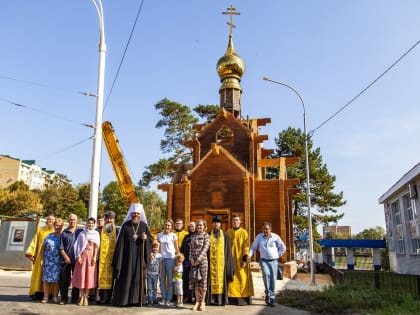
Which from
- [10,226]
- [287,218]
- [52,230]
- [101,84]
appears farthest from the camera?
[287,218]

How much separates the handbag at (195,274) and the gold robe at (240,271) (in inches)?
40.0

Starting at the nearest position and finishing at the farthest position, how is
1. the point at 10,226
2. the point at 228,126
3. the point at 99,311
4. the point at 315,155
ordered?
the point at 99,311, the point at 10,226, the point at 228,126, the point at 315,155

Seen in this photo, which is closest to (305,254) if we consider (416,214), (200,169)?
(416,214)

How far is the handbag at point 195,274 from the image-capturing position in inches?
290

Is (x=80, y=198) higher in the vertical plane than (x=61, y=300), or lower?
higher

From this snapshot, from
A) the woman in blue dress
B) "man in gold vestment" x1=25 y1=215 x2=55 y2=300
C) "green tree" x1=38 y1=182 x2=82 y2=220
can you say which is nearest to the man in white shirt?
the woman in blue dress

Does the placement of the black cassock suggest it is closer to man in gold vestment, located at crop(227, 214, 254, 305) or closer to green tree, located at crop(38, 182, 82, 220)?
man in gold vestment, located at crop(227, 214, 254, 305)

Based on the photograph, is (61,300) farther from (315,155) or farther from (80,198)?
(80,198)

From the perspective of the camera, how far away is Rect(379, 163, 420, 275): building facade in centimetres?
2014

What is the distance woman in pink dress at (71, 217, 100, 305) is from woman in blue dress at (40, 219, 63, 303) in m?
0.39

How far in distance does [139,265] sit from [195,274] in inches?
44.9

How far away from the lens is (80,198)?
56.7 meters

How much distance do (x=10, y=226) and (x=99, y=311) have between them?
11.8m

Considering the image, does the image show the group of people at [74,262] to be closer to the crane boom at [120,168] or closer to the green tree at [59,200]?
the crane boom at [120,168]
